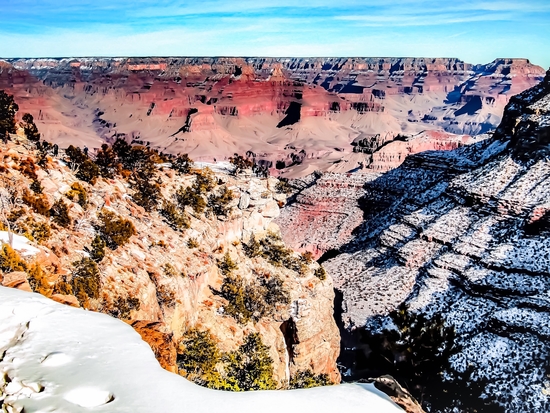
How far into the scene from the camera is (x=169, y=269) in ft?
63.8

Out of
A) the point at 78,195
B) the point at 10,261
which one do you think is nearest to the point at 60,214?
the point at 78,195

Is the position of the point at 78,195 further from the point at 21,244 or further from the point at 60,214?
the point at 21,244

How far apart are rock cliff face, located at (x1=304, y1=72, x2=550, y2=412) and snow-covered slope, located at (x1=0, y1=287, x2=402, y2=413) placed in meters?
20.3

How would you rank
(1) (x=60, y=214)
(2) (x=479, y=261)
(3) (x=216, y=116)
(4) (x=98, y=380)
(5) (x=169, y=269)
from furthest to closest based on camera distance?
(3) (x=216, y=116)
(2) (x=479, y=261)
(5) (x=169, y=269)
(1) (x=60, y=214)
(4) (x=98, y=380)

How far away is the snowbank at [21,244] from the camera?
1411cm

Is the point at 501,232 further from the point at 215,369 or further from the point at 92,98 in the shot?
the point at 92,98

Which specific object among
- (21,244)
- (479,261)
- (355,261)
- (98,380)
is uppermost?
(21,244)

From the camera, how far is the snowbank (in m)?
14.1

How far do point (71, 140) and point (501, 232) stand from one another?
412ft

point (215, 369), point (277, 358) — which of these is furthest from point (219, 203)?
point (215, 369)

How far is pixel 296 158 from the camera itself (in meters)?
124

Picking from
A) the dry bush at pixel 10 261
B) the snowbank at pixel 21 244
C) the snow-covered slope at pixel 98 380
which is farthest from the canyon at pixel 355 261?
the snow-covered slope at pixel 98 380

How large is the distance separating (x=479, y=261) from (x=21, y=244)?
106ft

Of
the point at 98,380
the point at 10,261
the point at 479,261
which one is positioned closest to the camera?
the point at 98,380
